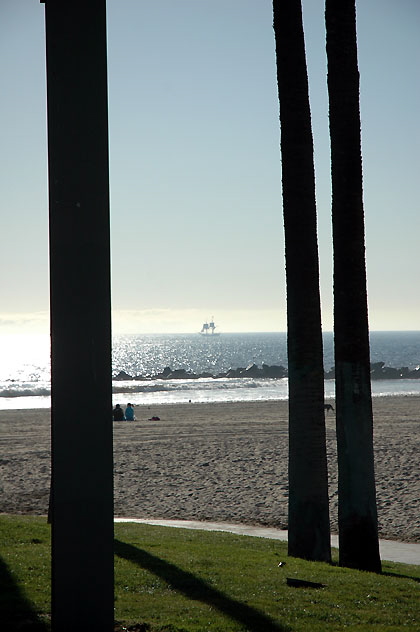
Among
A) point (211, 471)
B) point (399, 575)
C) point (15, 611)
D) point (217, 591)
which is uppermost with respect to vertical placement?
point (15, 611)

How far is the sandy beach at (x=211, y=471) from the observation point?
12.9 m

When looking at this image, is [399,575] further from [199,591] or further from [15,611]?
[15,611]

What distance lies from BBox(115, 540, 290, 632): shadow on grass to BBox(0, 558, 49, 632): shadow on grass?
4.05 ft

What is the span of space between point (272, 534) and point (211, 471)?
6.51 m

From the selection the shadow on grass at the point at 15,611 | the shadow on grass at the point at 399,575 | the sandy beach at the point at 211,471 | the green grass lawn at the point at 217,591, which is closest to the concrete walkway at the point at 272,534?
the sandy beach at the point at 211,471

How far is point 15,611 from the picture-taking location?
5043 millimetres

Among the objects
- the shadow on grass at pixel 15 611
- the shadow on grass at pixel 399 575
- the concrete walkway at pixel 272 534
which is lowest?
the concrete walkway at pixel 272 534

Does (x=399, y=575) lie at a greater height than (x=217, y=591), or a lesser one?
lesser

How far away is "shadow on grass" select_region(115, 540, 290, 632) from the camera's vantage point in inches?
192

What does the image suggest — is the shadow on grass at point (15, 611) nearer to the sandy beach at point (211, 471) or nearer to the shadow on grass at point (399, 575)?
the shadow on grass at point (399, 575)

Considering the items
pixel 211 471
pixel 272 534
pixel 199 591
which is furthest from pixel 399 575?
pixel 211 471

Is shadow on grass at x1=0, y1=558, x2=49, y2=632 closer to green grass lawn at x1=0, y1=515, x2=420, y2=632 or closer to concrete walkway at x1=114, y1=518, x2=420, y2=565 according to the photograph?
green grass lawn at x1=0, y1=515, x2=420, y2=632

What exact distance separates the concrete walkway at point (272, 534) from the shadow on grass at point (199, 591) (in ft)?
11.9

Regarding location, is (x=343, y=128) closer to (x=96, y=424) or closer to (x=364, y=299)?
(x=364, y=299)
